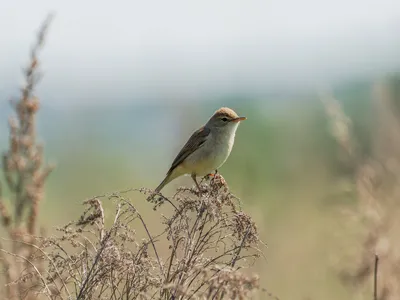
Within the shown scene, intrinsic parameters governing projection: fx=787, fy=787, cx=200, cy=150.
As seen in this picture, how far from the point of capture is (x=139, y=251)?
3061mm

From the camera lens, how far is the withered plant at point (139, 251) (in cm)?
298

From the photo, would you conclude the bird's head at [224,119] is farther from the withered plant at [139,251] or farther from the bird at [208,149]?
the withered plant at [139,251]

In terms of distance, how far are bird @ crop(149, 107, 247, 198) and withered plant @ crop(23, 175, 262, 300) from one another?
8.09 ft

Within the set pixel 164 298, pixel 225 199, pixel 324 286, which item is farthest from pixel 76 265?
pixel 324 286

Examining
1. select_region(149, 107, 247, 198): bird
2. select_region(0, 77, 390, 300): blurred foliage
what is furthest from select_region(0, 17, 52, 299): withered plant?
select_region(149, 107, 247, 198): bird

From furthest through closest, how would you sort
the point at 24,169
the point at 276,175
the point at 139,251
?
the point at 276,175 < the point at 24,169 < the point at 139,251

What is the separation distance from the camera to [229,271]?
8.22 feet

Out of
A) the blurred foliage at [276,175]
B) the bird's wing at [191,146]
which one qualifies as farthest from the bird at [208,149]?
the blurred foliage at [276,175]

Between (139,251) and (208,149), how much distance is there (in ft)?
9.28

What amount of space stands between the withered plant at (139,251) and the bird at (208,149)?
2464 mm

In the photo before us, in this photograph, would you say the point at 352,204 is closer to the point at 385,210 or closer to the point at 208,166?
the point at 385,210

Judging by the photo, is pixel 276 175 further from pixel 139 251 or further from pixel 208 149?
pixel 139 251

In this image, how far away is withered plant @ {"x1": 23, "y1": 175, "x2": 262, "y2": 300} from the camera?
9.77ft

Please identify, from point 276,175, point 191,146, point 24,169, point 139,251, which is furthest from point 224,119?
point 276,175
